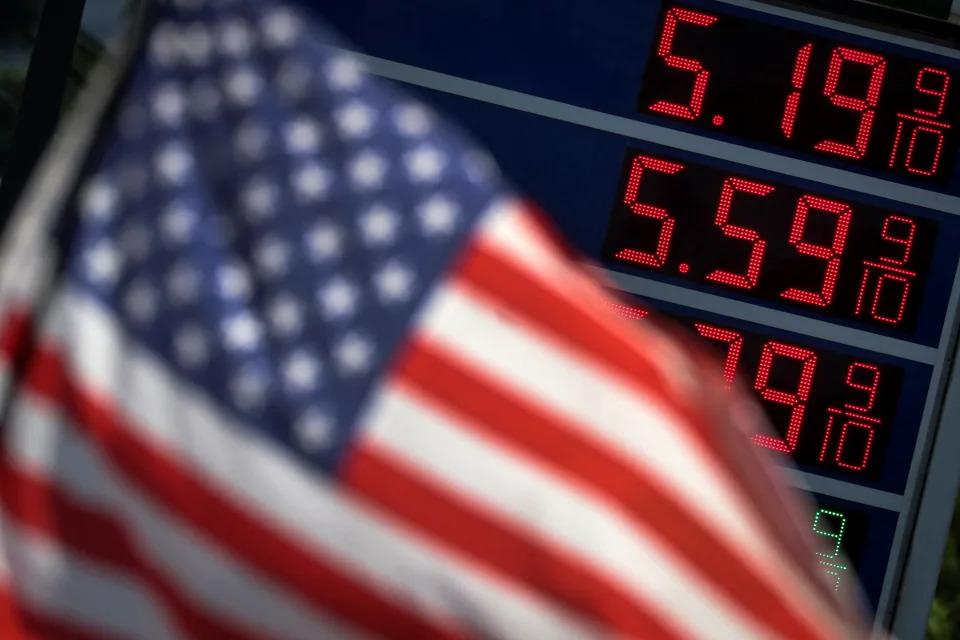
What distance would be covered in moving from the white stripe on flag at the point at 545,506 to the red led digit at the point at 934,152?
251cm

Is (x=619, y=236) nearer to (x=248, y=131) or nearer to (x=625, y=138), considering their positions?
(x=625, y=138)

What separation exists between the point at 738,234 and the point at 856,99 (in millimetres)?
466

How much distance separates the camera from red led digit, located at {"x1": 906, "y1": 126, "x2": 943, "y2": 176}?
3.79 metres

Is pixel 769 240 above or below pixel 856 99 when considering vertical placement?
below

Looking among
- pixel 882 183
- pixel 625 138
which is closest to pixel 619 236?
pixel 625 138

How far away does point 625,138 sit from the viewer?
374cm

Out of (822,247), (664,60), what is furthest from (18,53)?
(822,247)

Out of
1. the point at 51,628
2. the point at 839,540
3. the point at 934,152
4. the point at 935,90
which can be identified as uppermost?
the point at 935,90

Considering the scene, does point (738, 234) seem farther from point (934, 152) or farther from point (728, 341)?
point (934, 152)

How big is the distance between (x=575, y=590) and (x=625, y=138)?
2.43m

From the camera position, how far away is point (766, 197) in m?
3.74

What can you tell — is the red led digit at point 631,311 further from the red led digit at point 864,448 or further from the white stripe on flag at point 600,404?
the white stripe on flag at point 600,404

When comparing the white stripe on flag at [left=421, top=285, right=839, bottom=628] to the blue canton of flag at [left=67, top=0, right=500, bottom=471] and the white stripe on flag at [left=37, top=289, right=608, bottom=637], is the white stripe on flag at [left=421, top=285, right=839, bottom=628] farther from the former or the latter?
the white stripe on flag at [left=37, top=289, right=608, bottom=637]

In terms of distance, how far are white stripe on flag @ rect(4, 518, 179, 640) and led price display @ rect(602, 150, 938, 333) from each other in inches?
92.9
